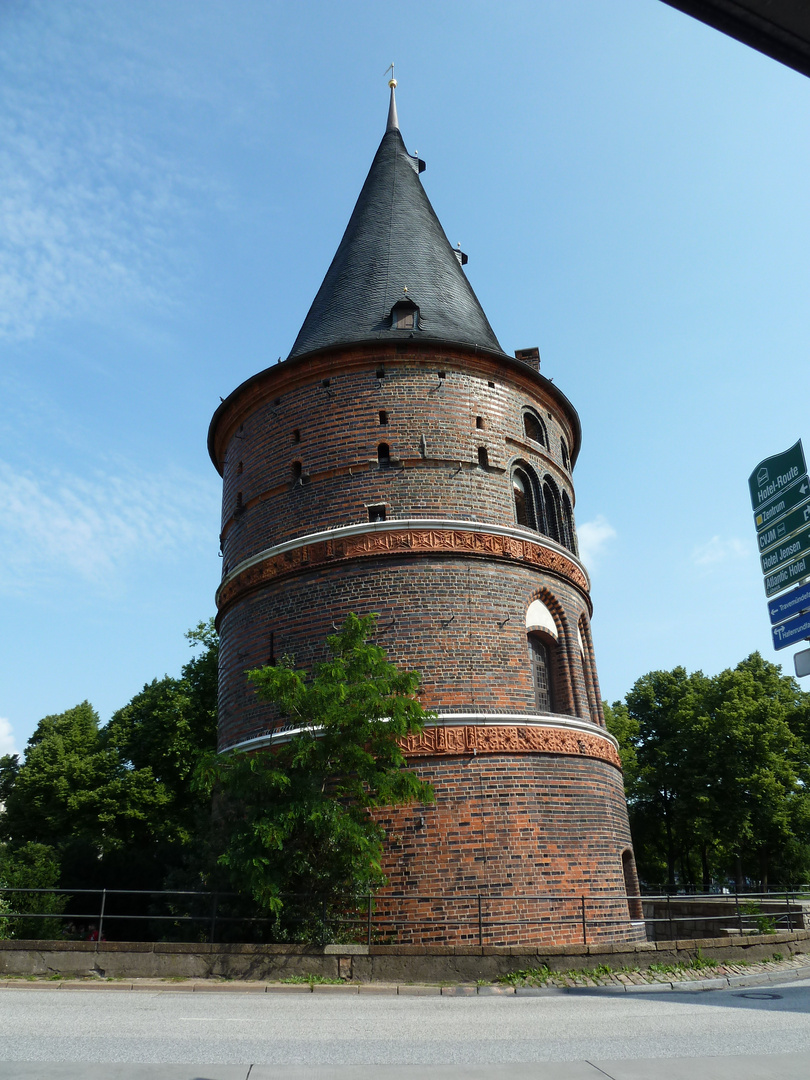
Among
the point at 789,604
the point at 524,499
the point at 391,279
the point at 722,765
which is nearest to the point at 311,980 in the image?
the point at 789,604

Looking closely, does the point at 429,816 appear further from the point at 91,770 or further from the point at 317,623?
the point at 91,770

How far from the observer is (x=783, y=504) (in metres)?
6.28

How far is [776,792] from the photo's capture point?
96.5 ft

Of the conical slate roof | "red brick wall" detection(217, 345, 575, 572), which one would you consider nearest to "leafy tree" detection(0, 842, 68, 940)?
"red brick wall" detection(217, 345, 575, 572)

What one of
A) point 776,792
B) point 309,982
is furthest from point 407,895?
point 776,792

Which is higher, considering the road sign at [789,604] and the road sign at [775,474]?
the road sign at [775,474]

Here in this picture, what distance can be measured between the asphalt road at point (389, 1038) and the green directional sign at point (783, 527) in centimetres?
374

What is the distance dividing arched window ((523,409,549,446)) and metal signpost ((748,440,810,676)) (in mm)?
10725

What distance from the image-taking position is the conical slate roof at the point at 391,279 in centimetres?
1698

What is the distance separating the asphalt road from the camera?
222 inches

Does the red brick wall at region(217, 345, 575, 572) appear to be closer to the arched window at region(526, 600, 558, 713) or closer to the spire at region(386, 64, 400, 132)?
the arched window at region(526, 600, 558, 713)

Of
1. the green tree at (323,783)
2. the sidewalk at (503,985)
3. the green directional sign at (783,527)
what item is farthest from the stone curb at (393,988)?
the green directional sign at (783,527)

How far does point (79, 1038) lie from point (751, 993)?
26.8 ft

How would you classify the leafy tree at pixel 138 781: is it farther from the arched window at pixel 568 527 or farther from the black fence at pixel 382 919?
the arched window at pixel 568 527
